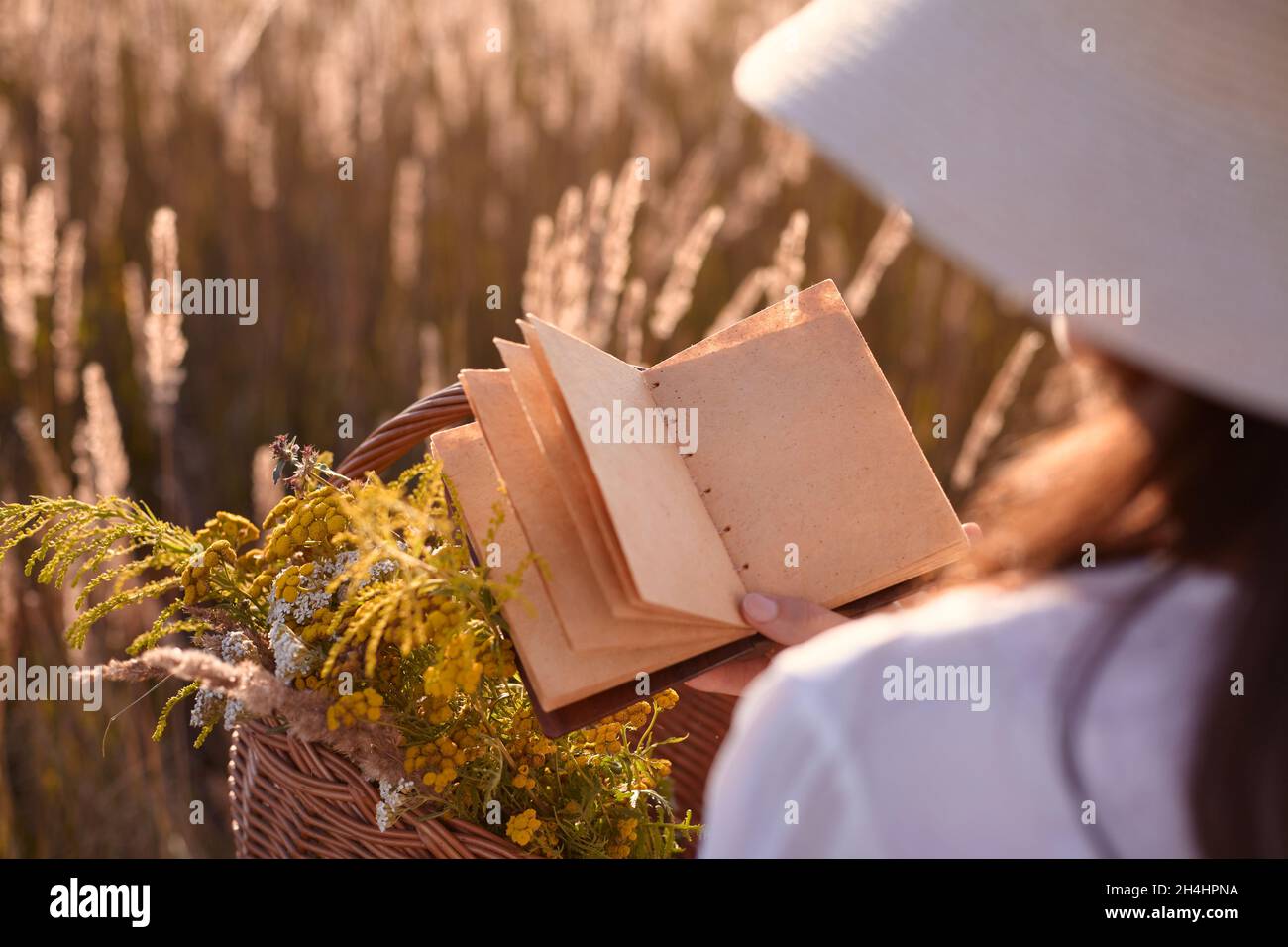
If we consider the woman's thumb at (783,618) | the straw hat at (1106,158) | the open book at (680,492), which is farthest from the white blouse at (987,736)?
the woman's thumb at (783,618)

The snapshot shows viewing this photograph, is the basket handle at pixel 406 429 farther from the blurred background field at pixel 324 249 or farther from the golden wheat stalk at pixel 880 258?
the golden wheat stalk at pixel 880 258

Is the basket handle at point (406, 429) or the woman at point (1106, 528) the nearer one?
the woman at point (1106, 528)

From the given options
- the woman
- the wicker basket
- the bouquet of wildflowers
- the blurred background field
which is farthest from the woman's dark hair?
the blurred background field

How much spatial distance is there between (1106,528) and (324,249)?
2.53 meters

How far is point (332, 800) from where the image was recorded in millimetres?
1023

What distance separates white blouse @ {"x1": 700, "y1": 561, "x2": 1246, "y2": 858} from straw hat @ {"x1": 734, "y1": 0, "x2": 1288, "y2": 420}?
12 centimetres

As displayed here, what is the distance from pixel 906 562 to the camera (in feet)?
3.62

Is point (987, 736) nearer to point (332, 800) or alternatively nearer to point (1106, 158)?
point (1106, 158)

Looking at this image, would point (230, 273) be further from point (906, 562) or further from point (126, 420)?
point (906, 562)

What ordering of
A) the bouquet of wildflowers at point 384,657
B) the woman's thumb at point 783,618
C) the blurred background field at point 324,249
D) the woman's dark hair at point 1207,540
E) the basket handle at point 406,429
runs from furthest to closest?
the blurred background field at point 324,249
the basket handle at point 406,429
the woman's thumb at point 783,618
the bouquet of wildflowers at point 384,657
the woman's dark hair at point 1207,540

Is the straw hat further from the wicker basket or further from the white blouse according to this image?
the wicker basket

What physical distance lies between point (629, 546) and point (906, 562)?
36 centimetres

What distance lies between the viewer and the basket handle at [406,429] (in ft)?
3.82

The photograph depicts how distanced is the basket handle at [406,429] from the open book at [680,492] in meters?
0.04
